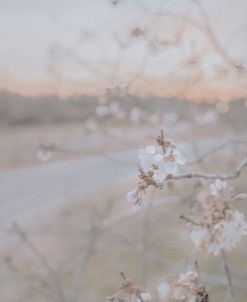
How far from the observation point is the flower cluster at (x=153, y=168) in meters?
1.28

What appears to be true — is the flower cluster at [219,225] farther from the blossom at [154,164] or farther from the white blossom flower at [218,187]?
the blossom at [154,164]

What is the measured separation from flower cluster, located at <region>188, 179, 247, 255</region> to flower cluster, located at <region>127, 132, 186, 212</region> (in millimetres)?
252

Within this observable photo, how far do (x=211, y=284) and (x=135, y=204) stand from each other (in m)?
2.42

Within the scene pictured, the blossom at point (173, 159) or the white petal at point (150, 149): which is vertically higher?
the white petal at point (150, 149)

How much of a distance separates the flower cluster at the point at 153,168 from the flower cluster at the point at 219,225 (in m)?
0.25

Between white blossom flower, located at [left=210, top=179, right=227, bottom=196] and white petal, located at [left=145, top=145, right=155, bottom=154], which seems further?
white blossom flower, located at [left=210, top=179, right=227, bottom=196]

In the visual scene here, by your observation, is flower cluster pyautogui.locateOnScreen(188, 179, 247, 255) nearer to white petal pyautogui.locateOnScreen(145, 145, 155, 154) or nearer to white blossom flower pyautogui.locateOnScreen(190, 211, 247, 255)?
white blossom flower pyautogui.locateOnScreen(190, 211, 247, 255)

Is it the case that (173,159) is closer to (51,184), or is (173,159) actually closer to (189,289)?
(189,289)

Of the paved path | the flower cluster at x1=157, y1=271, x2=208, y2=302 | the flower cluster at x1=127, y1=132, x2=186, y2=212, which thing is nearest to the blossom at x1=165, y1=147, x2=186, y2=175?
the flower cluster at x1=127, y1=132, x2=186, y2=212

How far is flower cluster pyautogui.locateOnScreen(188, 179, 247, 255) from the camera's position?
1484 millimetres

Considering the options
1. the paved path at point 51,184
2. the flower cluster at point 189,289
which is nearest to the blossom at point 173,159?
the flower cluster at point 189,289

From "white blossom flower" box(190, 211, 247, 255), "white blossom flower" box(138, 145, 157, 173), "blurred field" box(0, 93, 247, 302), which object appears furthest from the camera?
"blurred field" box(0, 93, 247, 302)

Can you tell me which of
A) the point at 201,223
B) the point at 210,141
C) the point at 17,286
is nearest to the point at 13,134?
the point at 17,286

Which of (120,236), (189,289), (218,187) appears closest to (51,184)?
(120,236)
